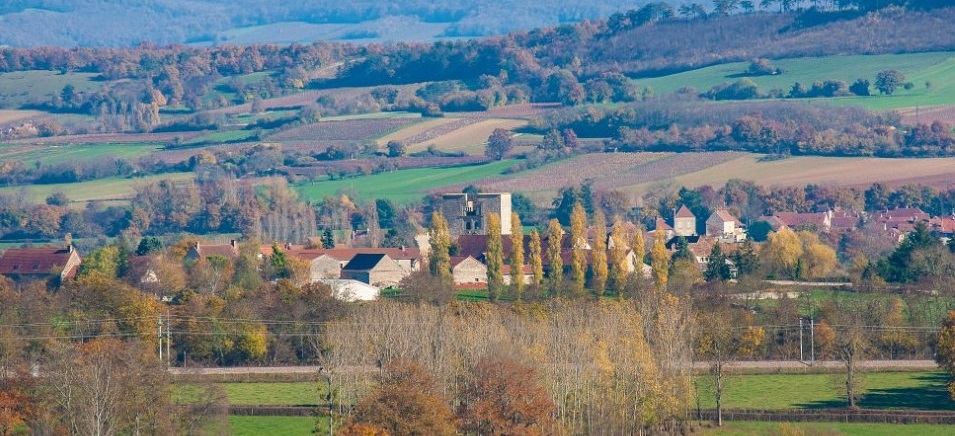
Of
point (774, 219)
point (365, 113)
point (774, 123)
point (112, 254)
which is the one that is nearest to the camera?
point (112, 254)

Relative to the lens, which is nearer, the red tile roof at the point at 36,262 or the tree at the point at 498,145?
the red tile roof at the point at 36,262

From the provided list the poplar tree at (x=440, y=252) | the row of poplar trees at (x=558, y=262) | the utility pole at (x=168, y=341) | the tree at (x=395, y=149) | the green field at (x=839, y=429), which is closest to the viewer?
the green field at (x=839, y=429)

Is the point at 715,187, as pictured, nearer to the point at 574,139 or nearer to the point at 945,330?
the point at 574,139

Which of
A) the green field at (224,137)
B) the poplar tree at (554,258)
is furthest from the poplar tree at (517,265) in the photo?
the green field at (224,137)

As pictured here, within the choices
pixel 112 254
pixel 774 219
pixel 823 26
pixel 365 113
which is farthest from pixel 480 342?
pixel 823 26

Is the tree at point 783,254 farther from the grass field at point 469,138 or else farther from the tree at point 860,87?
the tree at point 860,87

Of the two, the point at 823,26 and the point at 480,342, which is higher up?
the point at 823,26

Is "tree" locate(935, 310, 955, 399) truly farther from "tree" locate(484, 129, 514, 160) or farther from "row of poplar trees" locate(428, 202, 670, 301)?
"tree" locate(484, 129, 514, 160)

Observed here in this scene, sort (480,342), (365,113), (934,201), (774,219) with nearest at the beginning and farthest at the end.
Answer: (480,342)
(774,219)
(934,201)
(365,113)
